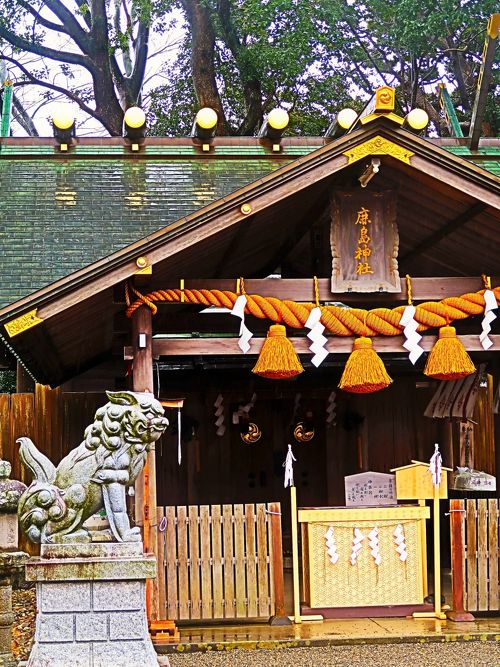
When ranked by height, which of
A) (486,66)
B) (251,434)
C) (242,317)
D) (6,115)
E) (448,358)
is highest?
(6,115)

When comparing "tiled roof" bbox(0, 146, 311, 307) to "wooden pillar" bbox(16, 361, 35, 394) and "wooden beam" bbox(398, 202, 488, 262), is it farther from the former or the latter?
"wooden beam" bbox(398, 202, 488, 262)

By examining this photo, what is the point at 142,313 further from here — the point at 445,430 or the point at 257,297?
the point at 445,430

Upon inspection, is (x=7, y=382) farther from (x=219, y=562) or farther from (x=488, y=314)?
(x=488, y=314)

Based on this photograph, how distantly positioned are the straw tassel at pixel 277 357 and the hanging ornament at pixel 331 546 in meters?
1.63

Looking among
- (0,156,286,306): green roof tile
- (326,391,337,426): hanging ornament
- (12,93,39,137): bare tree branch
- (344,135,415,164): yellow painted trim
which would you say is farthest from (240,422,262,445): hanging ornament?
(12,93,39,137): bare tree branch

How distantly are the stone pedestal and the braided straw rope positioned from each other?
312 cm

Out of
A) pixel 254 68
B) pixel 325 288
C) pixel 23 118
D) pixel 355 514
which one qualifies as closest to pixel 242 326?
pixel 325 288

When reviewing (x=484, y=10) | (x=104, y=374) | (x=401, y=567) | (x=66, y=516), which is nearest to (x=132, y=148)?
(x=104, y=374)

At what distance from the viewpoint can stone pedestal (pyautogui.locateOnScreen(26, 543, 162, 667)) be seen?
5969 millimetres

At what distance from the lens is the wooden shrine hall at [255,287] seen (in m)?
8.24

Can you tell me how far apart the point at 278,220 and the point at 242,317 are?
5.06ft

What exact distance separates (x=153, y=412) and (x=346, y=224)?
342 cm

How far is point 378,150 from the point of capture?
8227 mm

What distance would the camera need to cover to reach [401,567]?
8945mm
